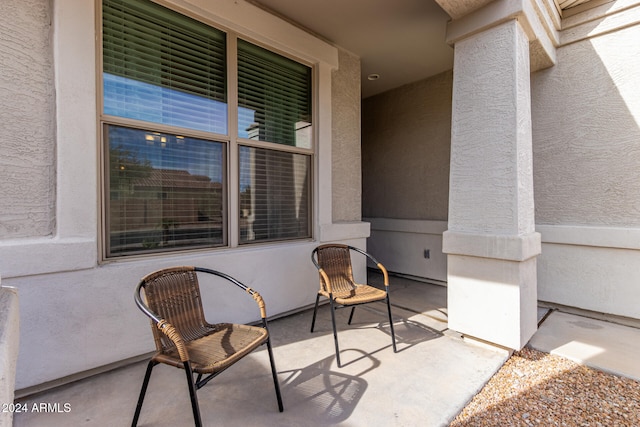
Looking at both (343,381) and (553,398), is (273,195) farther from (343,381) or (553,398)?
(553,398)

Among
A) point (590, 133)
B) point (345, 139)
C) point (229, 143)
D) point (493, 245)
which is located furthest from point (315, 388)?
point (590, 133)

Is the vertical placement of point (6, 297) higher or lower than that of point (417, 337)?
higher

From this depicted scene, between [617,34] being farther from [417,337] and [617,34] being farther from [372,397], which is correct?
[372,397]

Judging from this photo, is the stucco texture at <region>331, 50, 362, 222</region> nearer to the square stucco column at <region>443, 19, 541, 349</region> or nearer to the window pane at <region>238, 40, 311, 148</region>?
the window pane at <region>238, 40, 311, 148</region>

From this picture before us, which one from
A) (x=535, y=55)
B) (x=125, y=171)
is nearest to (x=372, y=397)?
(x=125, y=171)

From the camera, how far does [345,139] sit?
152 inches

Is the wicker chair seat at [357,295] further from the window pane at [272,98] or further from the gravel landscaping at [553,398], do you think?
the window pane at [272,98]

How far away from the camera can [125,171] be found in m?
2.28

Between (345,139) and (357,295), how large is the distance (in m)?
2.08

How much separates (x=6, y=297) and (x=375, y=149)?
491 centimetres

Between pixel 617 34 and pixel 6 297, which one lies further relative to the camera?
pixel 617 34

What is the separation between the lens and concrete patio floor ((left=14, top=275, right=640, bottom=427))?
1.69m

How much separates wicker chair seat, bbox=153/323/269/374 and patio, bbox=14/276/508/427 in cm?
40

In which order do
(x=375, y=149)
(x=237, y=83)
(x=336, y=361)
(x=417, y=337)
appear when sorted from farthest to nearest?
(x=375, y=149), (x=237, y=83), (x=417, y=337), (x=336, y=361)
